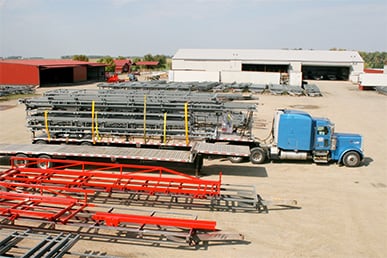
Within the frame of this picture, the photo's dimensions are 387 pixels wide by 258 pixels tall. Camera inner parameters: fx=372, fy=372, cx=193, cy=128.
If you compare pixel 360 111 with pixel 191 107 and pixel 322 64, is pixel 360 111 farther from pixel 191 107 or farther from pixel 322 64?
pixel 322 64

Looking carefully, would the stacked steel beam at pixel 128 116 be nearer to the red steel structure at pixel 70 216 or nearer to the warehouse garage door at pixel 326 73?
the red steel structure at pixel 70 216

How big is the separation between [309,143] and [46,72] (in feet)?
160

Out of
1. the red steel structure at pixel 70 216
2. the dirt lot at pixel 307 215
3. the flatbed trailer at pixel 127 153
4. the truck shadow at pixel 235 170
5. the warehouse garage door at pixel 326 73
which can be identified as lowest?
the dirt lot at pixel 307 215

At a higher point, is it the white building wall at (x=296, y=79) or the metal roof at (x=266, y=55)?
the metal roof at (x=266, y=55)

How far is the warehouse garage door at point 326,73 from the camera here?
70.8 meters

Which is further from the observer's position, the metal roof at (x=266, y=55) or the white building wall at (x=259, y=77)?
the metal roof at (x=266, y=55)

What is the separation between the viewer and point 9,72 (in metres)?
49.5

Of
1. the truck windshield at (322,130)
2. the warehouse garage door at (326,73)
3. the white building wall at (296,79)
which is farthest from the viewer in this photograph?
the warehouse garage door at (326,73)

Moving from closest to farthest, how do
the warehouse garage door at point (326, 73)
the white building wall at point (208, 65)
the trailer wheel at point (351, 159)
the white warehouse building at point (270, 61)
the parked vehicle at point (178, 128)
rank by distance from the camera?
the parked vehicle at point (178, 128) → the trailer wheel at point (351, 159) → the white warehouse building at point (270, 61) → the white building wall at point (208, 65) → the warehouse garage door at point (326, 73)

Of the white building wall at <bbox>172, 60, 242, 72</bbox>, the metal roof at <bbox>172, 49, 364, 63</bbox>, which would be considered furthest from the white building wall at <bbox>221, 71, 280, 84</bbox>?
the metal roof at <bbox>172, 49, 364, 63</bbox>

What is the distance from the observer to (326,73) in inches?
2926

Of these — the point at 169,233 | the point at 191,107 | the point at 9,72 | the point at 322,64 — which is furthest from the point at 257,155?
the point at 322,64

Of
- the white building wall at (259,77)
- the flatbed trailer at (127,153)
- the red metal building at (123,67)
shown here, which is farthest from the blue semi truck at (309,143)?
the red metal building at (123,67)

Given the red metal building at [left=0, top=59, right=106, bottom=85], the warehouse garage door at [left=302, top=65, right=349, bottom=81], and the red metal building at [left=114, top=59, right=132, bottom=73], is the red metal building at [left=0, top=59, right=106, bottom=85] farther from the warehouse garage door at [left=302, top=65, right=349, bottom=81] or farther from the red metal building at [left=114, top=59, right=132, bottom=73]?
the warehouse garage door at [left=302, top=65, right=349, bottom=81]
